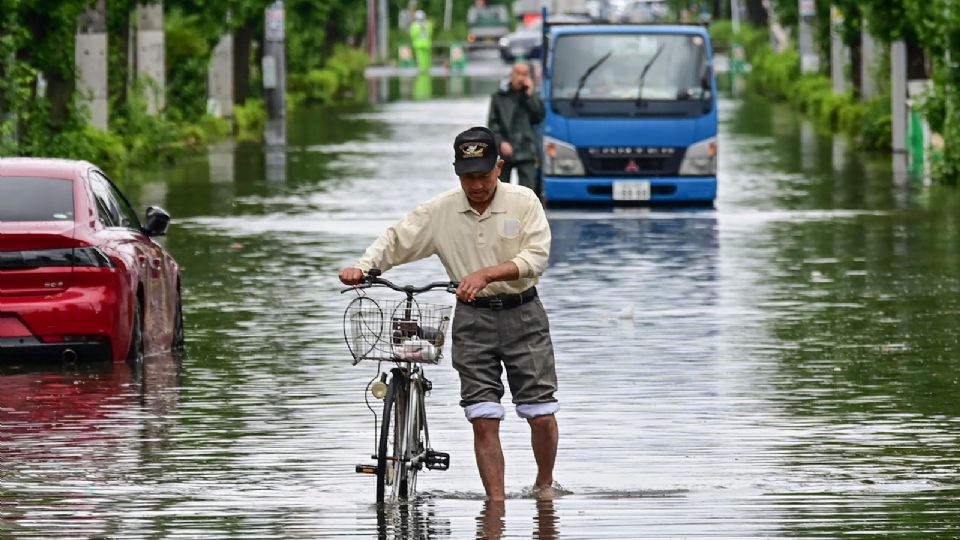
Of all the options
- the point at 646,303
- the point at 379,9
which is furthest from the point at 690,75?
the point at 379,9

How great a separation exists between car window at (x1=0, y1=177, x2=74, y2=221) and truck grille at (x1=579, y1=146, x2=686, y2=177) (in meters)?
14.0

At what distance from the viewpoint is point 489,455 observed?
9914 mm

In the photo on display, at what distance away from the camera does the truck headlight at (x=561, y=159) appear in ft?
93.3

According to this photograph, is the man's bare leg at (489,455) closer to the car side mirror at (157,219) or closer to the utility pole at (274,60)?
the car side mirror at (157,219)

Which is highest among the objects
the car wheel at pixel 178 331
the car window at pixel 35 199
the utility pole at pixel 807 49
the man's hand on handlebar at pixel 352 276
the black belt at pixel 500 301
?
the utility pole at pixel 807 49

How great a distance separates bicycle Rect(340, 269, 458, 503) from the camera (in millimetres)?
9445

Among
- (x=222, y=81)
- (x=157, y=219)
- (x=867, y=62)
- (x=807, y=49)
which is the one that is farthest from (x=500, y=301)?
(x=807, y=49)

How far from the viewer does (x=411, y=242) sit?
9.90m

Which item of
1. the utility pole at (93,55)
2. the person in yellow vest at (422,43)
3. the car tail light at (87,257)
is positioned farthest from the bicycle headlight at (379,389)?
the person in yellow vest at (422,43)

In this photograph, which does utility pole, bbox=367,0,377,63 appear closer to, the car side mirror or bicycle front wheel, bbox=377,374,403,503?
the car side mirror

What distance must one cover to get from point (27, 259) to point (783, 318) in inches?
226

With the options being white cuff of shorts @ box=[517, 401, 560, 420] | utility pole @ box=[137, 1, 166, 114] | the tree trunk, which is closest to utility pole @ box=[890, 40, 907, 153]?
utility pole @ box=[137, 1, 166, 114]

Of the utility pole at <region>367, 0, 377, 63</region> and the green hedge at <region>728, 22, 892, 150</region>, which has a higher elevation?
the utility pole at <region>367, 0, 377, 63</region>

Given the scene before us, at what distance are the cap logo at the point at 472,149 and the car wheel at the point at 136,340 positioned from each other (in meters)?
5.78
